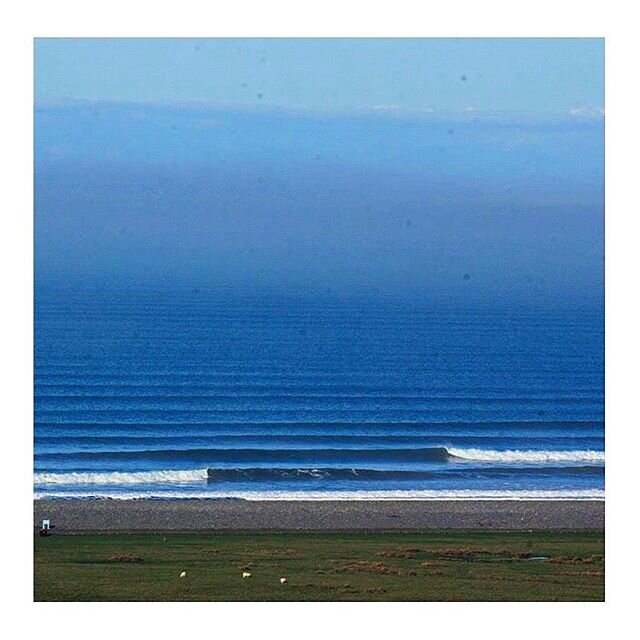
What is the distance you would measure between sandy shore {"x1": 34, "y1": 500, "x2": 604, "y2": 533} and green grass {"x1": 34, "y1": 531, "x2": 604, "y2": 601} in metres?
0.94

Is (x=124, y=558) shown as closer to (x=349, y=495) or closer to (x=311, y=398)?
(x=349, y=495)

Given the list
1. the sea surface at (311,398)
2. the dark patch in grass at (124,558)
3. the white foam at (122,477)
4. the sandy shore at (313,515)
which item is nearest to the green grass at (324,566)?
the dark patch in grass at (124,558)

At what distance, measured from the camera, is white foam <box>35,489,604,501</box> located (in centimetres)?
2148

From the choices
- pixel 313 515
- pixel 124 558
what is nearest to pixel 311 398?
pixel 313 515

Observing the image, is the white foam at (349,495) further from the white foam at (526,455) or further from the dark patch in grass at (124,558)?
the dark patch in grass at (124,558)

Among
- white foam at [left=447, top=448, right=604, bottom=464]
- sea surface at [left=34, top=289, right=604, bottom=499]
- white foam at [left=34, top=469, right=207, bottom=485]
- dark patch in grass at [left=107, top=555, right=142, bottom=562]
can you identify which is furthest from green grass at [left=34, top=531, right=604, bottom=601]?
white foam at [left=447, top=448, right=604, bottom=464]

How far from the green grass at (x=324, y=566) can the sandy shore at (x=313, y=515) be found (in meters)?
0.94

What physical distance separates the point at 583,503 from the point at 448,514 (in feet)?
9.60

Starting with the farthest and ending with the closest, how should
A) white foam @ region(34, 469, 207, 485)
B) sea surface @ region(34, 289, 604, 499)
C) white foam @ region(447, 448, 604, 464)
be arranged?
white foam @ region(447, 448, 604, 464), sea surface @ region(34, 289, 604, 499), white foam @ region(34, 469, 207, 485)

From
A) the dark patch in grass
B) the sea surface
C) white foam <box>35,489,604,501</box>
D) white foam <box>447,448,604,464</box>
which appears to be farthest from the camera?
white foam <box>447,448,604,464</box>

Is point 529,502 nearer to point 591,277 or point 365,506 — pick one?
point 365,506

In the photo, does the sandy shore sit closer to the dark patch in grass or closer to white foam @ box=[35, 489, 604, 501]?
white foam @ box=[35, 489, 604, 501]

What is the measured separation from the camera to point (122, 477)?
23.7 meters
